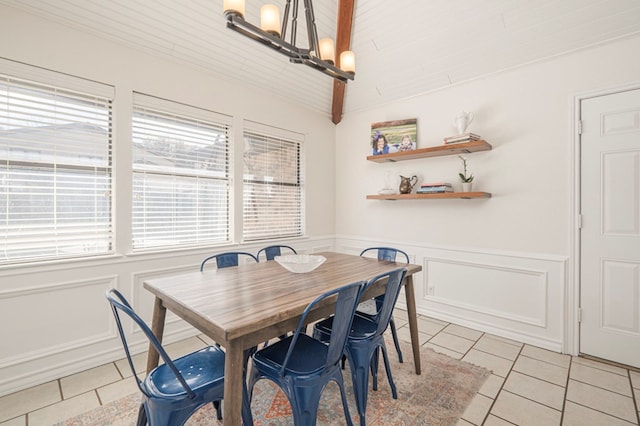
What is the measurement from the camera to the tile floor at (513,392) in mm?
1889

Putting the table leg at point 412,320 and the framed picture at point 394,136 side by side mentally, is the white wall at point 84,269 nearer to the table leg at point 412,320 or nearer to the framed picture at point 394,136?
the framed picture at point 394,136

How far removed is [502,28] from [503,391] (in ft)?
10.1

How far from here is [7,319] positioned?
7.05ft

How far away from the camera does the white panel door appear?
8.07 ft

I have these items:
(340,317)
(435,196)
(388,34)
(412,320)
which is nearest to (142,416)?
(340,317)

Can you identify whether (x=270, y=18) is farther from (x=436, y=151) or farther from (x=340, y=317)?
(x=436, y=151)

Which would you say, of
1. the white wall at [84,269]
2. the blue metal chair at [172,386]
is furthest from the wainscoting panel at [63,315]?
the blue metal chair at [172,386]

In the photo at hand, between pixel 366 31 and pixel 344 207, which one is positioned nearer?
pixel 366 31

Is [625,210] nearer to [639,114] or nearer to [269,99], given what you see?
[639,114]

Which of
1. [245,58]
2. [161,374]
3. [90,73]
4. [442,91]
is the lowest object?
[161,374]

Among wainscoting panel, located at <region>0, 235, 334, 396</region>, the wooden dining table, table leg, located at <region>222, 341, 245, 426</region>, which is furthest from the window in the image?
table leg, located at <region>222, 341, 245, 426</region>

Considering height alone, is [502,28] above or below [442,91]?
above

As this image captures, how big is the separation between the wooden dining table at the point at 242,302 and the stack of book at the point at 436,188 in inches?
51.9

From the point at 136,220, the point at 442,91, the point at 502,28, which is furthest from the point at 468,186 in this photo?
the point at 136,220
